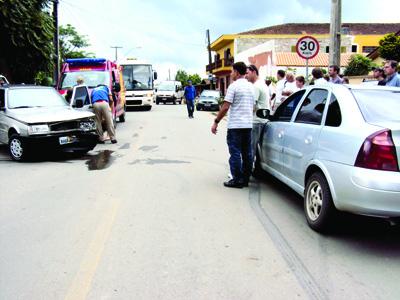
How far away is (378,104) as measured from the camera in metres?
4.95

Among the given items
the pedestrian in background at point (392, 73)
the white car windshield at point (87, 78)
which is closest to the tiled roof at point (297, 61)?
the white car windshield at point (87, 78)

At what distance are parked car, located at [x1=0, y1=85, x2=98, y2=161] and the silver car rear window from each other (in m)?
6.54

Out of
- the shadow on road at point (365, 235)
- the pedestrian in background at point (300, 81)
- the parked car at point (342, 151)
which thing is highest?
the pedestrian in background at point (300, 81)

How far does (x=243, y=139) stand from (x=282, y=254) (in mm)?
2983

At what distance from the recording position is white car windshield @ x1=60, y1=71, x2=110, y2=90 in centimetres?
1567

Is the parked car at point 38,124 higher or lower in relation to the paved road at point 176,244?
higher

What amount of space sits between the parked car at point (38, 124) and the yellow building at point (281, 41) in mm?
22903

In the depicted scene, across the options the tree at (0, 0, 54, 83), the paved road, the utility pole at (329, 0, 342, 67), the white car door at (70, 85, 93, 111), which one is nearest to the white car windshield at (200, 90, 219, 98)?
the tree at (0, 0, 54, 83)

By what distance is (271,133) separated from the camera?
6922 mm

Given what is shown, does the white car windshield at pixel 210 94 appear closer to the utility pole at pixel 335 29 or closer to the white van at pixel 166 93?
the white van at pixel 166 93

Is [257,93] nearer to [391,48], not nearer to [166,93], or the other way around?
[391,48]

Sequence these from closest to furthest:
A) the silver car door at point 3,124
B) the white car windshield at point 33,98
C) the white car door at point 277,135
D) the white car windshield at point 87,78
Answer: the white car door at point 277,135
the silver car door at point 3,124
the white car windshield at point 33,98
the white car windshield at point 87,78

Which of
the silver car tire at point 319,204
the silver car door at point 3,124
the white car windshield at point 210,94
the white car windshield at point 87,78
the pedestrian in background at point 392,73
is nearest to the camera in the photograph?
the silver car tire at point 319,204

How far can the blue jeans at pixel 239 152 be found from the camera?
711 cm
